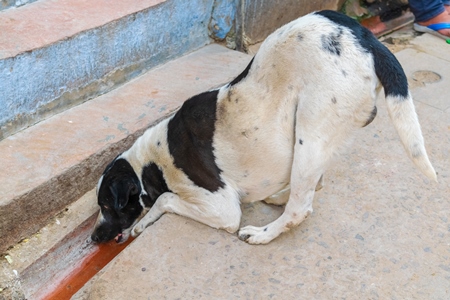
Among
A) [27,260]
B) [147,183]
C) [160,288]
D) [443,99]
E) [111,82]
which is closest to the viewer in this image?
[160,288]

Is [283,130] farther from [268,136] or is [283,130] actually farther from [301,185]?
[301,185]

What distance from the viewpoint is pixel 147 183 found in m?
3.44

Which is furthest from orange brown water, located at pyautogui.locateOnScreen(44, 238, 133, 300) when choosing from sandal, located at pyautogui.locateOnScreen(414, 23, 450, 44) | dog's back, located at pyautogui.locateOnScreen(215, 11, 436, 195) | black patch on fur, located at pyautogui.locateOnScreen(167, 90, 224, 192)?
sandal, located at pyautogui.locateOnScreen(414, 23, 450, 44)

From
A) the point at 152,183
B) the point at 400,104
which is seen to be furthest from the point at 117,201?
the point at 400,104

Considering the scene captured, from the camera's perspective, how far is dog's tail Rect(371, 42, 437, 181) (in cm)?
272

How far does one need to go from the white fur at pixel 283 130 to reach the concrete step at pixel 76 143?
0.36 metres

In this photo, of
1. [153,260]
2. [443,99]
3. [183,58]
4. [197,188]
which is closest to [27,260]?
[153,260]

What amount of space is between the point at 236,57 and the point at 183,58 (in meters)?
0.45

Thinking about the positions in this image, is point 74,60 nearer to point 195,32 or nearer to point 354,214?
point 195,32

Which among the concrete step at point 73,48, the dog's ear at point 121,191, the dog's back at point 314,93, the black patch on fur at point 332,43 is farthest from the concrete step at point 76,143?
the black patch on fur at point 332,43

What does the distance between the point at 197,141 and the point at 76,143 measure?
91cm

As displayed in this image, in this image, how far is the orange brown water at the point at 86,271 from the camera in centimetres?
336

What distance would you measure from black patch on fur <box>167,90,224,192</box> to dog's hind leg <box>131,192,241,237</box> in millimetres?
79

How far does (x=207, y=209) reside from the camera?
3230mm
